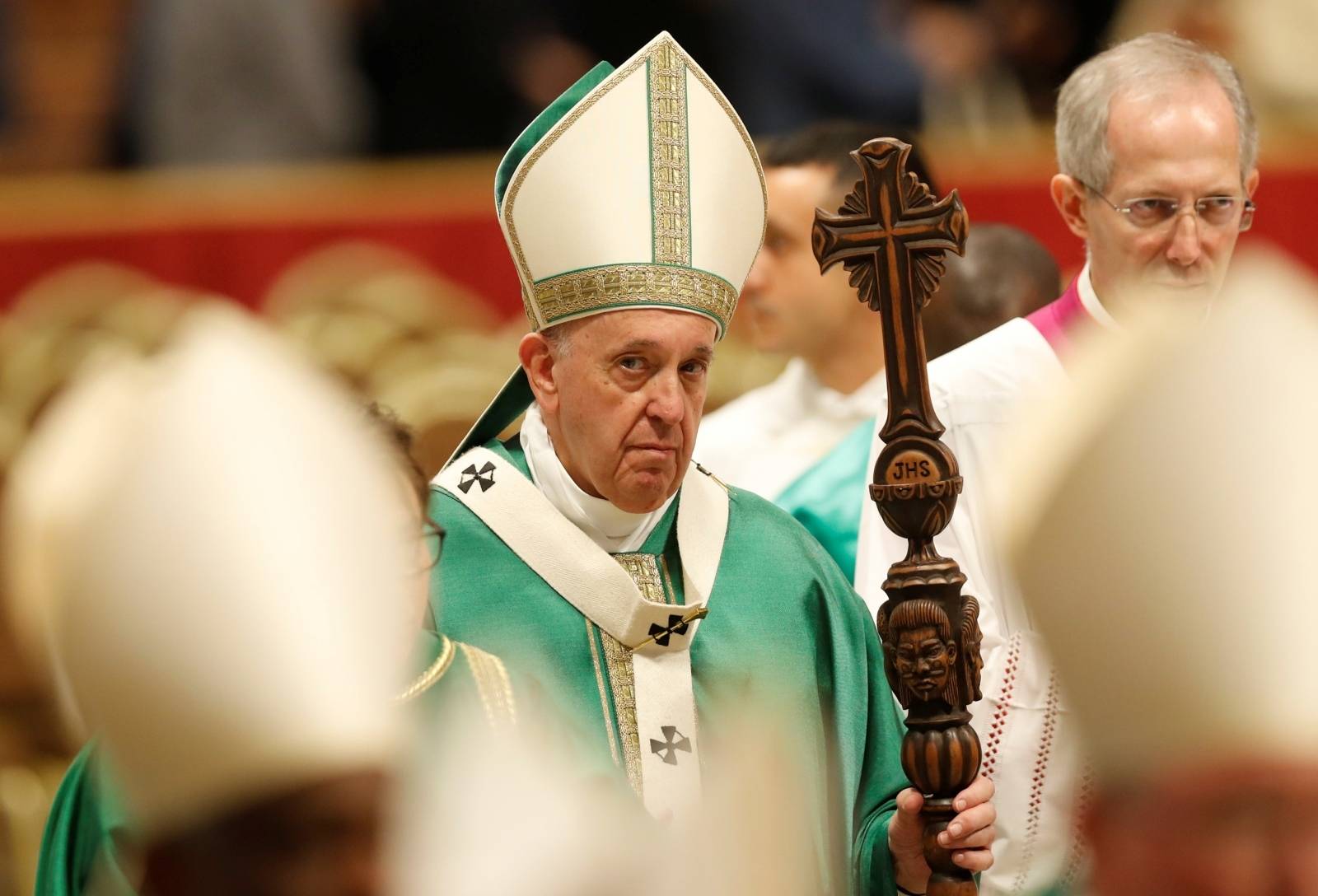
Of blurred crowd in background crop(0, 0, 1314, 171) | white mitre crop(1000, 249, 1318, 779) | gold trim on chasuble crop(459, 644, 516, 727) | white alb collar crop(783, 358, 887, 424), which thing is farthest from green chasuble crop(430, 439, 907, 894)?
blurred crowd in background crop(0, 0, 1314, 171)

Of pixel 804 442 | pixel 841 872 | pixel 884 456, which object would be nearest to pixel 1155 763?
pixel 884 456

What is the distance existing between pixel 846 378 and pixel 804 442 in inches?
7.4

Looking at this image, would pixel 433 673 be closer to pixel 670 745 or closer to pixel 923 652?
pixel 670 745

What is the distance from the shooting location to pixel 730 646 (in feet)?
12.4

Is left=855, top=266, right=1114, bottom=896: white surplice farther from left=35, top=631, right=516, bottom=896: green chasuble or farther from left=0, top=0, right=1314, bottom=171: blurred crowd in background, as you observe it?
left=0, top=0, right=1314, bottom=171: blurred crowd in background

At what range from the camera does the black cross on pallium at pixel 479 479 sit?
3.86 meters

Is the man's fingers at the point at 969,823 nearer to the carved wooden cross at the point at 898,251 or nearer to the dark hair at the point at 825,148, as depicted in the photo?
the carved wooden cross at the point at 898,251

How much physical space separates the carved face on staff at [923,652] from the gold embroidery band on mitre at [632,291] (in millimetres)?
759

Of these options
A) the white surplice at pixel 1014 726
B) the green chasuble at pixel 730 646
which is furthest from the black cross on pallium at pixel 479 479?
the white surplice at pixel 1014 726

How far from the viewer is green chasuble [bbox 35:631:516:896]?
2922 mm

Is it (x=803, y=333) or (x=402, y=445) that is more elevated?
(x=803, y=333)

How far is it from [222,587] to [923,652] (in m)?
1.78

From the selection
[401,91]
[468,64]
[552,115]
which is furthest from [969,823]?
[401,91]

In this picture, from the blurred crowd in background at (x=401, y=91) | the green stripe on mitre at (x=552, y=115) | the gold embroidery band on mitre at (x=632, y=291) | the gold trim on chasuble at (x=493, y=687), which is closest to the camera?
the gold trim on chasuble at (x=493, y=687)
